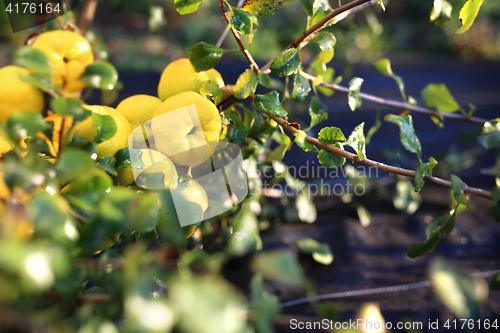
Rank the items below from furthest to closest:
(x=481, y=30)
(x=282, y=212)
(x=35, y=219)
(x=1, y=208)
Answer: (x=481, y=30)
(x=282, y=212)
(x=1, y=208)
(x=35, y=219)

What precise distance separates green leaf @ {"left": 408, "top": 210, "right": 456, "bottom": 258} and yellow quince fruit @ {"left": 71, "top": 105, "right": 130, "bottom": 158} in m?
0.39

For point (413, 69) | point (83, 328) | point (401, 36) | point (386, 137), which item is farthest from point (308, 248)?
point (401, 36)

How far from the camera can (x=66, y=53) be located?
17.9 inches

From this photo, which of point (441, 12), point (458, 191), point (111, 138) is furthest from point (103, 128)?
point (441, 12)

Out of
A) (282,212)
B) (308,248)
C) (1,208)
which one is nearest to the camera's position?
(1,208)

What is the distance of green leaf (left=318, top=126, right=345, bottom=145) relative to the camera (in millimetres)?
358

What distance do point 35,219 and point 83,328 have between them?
0.07 m

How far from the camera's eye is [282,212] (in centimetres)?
77

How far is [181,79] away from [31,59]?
197mm

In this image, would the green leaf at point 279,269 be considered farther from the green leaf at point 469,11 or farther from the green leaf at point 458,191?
the green leaf at point 469,11

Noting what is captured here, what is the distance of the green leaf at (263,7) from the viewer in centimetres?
36

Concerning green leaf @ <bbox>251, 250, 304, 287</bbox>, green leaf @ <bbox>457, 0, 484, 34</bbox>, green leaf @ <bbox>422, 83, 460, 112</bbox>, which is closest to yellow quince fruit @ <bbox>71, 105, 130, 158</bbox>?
green leaf @ <bbox>251, 250, 304, 287</bbox>

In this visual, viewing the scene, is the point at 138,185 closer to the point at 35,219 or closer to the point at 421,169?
the point at 35,219

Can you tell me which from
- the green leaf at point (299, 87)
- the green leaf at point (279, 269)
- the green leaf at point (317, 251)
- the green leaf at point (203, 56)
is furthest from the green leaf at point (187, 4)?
the green leaf at point (317, 251)
